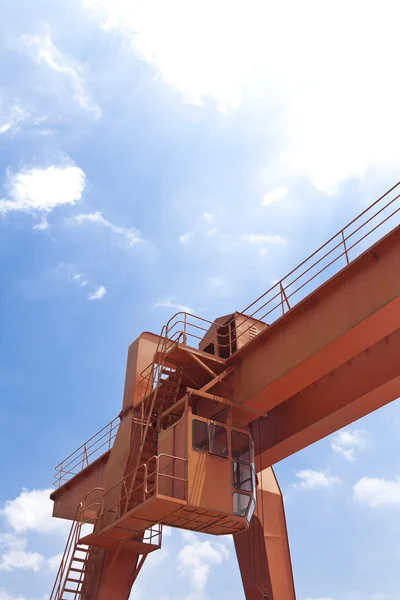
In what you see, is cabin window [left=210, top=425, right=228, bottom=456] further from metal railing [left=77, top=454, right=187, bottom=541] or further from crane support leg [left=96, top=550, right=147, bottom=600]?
crane support leg [left=96, top=550, right=147, bottom=600]

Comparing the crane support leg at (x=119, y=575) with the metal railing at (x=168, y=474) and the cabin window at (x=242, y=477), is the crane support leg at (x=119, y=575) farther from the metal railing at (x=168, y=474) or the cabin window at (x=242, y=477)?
the cabin window at (x=242, y=477)

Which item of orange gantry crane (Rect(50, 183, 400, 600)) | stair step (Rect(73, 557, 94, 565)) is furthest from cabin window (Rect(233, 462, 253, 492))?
stair step (Rect(73, 557, 94, 565))

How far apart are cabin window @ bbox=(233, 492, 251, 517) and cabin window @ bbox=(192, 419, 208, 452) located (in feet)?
4.17

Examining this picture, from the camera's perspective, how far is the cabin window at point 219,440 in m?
13.5

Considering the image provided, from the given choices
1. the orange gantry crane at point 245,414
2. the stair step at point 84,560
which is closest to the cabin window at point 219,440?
the orange gantry crane at point 245,414

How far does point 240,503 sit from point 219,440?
1454 millimetres

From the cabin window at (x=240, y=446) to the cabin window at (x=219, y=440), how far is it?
22 cm

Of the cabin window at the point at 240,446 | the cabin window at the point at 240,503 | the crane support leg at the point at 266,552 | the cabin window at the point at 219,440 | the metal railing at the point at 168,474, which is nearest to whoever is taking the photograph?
the metal railing at the point at 168,474

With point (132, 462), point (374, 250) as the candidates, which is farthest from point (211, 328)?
point (374, 250)

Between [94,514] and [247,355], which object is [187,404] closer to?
[247,355]

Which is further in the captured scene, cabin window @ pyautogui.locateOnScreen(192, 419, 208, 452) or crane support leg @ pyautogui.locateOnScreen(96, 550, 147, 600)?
crane support leg @ pyautogui.locateOnScreen(96, 550, 147, 600)

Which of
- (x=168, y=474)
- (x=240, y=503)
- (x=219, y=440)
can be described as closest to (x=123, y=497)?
(x=168, y=474)

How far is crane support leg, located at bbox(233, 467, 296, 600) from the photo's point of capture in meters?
15.7

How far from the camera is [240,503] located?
43.4 feet
